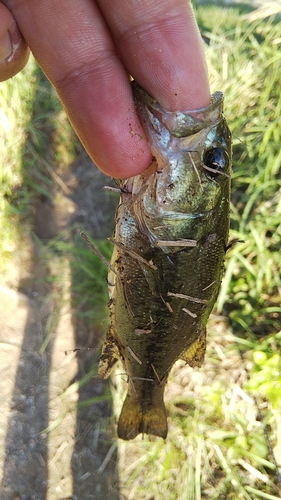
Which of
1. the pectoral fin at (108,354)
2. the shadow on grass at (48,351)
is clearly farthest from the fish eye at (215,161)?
the shadow on grass at (48,351)

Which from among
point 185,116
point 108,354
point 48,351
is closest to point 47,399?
point 48,351

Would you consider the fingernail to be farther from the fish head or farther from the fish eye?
the fish eye

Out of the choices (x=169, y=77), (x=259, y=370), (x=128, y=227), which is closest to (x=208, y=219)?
(x=128, y=227)

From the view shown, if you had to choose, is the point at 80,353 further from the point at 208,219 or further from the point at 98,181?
the point at 208,219

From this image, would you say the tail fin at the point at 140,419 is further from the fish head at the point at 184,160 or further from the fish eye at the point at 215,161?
the fish eye at the point at 215,161

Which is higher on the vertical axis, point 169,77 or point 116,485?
point 169,77

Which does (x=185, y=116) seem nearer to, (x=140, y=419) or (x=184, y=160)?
(x=184, y=160)

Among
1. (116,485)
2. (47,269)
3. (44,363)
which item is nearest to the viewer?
(116,485)
